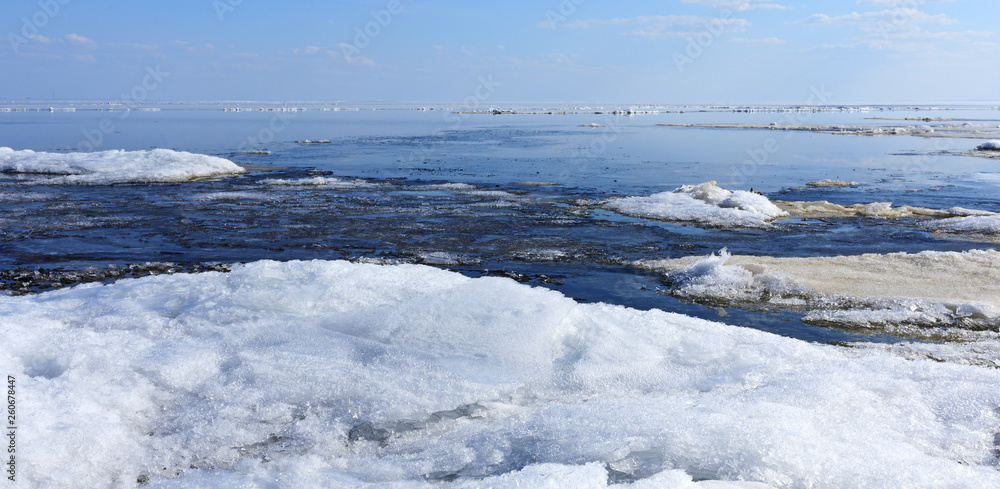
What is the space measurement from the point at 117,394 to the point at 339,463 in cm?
233

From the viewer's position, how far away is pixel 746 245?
1540 centimetres

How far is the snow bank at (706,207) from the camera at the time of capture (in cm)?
1839

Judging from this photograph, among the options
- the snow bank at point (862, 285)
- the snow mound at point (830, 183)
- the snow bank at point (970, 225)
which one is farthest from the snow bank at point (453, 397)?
the snow mound at point (830, 183)

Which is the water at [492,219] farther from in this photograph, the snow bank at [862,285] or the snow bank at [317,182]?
the snow bank at [862,285]

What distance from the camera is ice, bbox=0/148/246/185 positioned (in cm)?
2684

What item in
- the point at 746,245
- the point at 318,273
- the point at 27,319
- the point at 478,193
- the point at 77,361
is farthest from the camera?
the point at 478,193

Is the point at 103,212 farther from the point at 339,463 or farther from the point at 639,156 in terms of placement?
the point at 639,156

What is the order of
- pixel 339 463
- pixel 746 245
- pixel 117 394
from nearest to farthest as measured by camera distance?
pixel 339 463 < pixel 117 394 < pixel 746 245

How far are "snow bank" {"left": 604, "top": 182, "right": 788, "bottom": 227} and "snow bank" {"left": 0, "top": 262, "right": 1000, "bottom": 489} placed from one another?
34.5 ft

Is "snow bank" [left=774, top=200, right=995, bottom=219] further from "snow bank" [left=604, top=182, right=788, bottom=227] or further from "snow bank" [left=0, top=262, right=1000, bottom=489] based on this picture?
"snow bank" [left=0, top=262, right=1000, bottom=489]

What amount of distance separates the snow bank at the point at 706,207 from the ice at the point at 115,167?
735 inches

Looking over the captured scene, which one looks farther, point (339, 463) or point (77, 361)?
point (77, 361)

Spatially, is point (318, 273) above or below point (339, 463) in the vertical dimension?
above

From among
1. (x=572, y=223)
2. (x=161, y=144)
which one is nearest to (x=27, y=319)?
(x=572, y=223)
